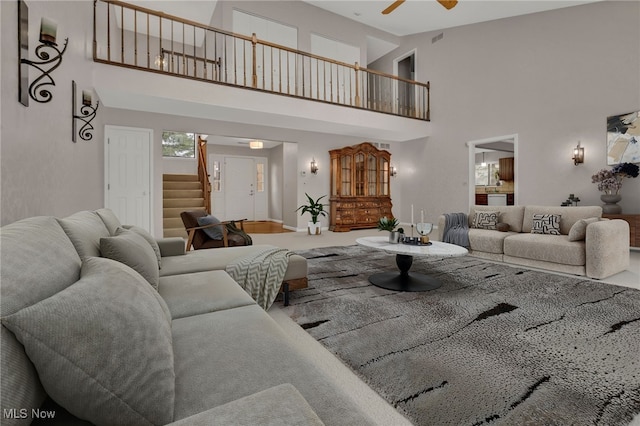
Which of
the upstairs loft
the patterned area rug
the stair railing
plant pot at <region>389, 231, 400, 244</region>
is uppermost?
the upstairs loft

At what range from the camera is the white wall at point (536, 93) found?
16.5 ft

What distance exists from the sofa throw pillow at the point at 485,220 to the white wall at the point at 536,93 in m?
1.97

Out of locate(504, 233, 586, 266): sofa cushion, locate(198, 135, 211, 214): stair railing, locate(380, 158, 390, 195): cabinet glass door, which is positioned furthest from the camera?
locate(380, 158, 390, 195): cabinet glass door

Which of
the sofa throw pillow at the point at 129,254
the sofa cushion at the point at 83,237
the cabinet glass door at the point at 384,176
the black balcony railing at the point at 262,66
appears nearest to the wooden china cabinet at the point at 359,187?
the cabinet glass door at the point at 384,176

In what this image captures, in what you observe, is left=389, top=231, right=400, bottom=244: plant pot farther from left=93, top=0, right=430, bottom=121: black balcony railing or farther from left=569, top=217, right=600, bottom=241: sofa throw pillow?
left=93, top=0, right=430, bottom=121: black balcony railing

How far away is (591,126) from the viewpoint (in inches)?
207

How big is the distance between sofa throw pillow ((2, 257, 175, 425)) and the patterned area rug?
107 cm

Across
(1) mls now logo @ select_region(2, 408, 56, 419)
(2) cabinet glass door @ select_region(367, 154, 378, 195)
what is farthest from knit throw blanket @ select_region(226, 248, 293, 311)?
(2) cabinet glass door @ select_region(367, 154, 378, 195)

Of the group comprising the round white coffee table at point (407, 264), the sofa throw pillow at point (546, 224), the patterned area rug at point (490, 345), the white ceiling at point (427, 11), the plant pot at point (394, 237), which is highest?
the white ceiling at point (427, 11)

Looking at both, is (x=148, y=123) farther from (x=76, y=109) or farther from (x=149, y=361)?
(x=149, y=361)

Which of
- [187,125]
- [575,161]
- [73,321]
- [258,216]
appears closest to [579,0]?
[575,161]

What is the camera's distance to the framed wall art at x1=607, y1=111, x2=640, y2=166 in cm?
475

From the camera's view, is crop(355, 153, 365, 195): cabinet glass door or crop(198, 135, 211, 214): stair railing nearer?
crop(198, 135, 211, 214): stair railing

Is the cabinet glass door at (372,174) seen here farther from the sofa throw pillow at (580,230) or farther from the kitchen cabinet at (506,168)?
the sofa throw pillow at (580,230)
